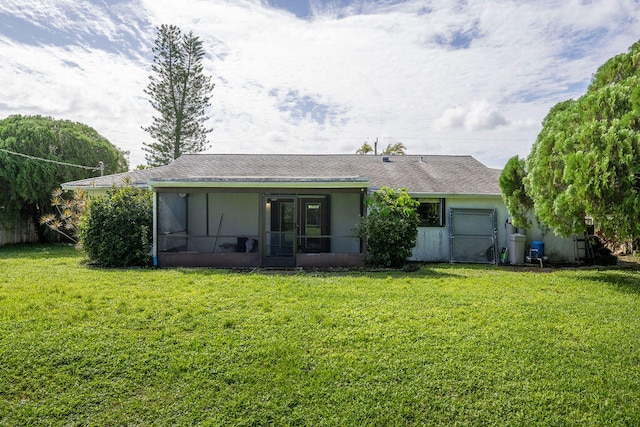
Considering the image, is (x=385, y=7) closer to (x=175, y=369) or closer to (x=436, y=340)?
(x=436, y=340)

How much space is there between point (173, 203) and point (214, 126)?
14145 millimetres

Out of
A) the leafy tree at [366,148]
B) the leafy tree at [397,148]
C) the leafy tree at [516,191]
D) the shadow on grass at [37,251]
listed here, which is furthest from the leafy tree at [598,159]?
the leafy tree at [397,148]

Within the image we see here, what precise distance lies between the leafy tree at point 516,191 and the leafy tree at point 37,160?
18147mm

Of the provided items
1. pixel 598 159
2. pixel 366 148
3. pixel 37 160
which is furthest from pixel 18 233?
pixel 598 159

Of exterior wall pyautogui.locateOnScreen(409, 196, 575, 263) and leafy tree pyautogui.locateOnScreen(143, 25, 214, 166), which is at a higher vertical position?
leafy tree pyautogui.locateOnScreen(143, 25, 214, 166)

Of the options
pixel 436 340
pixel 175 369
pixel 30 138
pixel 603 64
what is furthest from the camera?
pixel 30 138

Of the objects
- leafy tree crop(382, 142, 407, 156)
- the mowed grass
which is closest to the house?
the mowed grass

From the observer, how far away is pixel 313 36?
11055 millimetres

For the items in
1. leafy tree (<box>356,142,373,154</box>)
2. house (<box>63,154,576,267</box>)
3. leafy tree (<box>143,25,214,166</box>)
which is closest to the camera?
house (<box>63,154,576,267</box>)

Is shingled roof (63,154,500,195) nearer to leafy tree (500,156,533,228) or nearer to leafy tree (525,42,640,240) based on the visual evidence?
leafy tree (500,156,533,228)

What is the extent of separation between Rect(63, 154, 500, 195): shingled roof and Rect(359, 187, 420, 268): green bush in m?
2.09

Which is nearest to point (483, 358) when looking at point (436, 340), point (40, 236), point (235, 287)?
point (436, 340)

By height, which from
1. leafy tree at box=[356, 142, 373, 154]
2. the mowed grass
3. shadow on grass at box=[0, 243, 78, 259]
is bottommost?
the mowed grass

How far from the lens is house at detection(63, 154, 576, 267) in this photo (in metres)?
11.0
